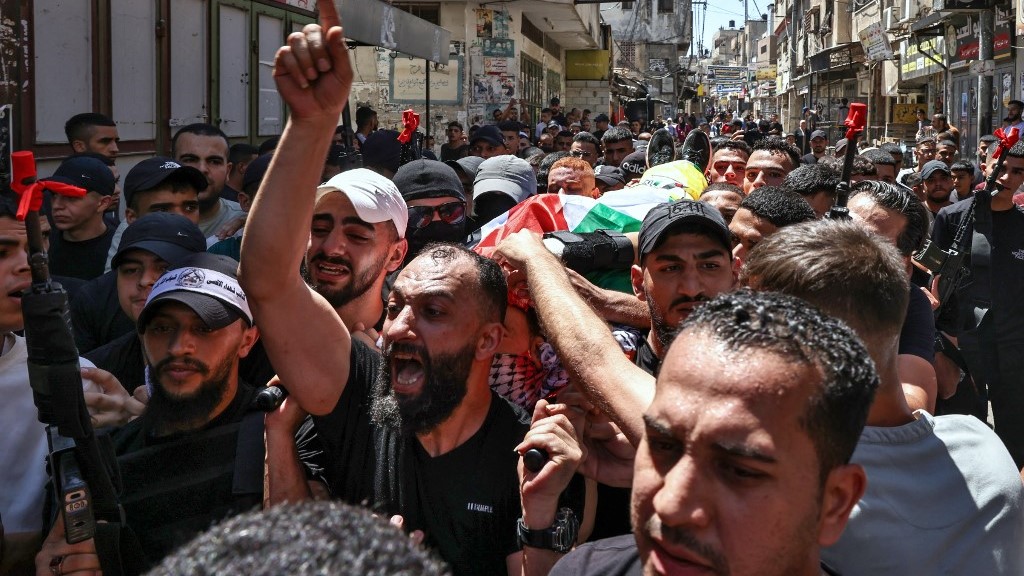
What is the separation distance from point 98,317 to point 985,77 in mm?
20884

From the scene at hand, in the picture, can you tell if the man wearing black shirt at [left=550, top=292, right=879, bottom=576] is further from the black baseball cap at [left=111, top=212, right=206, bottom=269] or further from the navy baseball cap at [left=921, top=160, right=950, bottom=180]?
the navy baseball cap at [left=921, top=160, right=950, bottom=180]

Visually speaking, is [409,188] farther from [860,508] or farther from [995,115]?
[995,115]

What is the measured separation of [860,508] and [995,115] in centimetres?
2446

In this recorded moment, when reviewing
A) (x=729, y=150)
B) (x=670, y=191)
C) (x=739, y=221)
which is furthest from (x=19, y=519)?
(x=729, y=150)

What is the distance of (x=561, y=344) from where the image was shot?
2.48 metres

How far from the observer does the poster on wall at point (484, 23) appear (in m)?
22.5

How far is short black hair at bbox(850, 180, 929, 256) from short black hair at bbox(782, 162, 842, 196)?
1.01m

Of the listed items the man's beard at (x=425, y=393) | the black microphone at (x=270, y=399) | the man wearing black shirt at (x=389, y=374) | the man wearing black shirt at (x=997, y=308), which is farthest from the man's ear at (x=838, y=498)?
the man wearing black shirt at (x=997, y=308)

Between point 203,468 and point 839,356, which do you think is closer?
point 839,356

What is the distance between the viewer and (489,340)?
9.71ft

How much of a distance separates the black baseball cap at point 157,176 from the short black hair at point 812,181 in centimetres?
298

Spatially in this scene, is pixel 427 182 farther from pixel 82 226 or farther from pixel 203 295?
pixel 82 226

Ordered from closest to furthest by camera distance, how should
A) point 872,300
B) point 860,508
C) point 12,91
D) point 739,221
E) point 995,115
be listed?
point 860,508
point 872,300
point 739,221
point 12,91
point 995,115

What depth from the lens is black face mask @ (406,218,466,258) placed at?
14.4 ft
